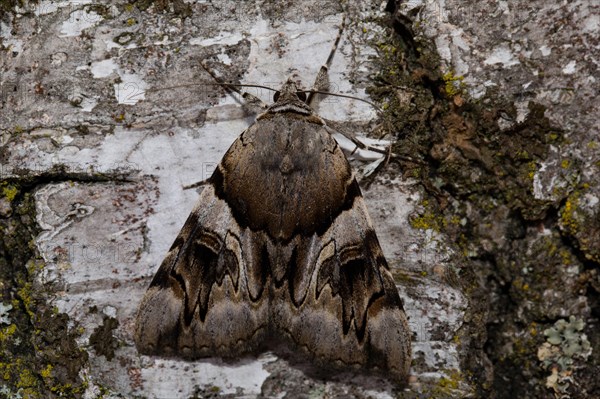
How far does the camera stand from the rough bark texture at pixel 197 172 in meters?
2.26

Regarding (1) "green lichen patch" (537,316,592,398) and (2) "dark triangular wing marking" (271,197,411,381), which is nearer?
(1) "green lichen patch" (537,316,592,398)

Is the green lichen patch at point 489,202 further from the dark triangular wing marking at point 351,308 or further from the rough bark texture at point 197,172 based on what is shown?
the dark triangular wing marking at point 351,308

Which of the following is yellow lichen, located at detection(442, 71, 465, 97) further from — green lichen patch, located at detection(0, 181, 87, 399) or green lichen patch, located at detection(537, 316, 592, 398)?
green lichen patch, located at detection(0, 181, 87, 399)

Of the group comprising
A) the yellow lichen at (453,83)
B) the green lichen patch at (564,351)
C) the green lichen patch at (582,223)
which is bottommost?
the green lichen patch at (564,351)

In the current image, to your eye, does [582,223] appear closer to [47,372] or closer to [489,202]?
[489,202]

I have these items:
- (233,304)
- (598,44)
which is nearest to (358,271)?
(233,304)

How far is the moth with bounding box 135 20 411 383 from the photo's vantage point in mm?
2398

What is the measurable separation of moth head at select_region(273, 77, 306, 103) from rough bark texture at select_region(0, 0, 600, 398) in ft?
0.24

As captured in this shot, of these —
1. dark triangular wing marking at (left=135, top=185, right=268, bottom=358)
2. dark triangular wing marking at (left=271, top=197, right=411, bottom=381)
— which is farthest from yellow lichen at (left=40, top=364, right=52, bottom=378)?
dark triangular wing marking at (left=271, top=197, right=411, bottom=381)

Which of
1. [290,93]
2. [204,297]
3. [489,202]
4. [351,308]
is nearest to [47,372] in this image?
[204,297]

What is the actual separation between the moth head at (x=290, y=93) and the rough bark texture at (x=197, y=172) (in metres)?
→ 0.07

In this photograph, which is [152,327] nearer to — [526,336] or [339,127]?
[339,127]

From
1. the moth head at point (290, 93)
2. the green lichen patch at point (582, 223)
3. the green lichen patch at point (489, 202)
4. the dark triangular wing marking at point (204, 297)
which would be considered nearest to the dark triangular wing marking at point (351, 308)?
the dark triangular wing marking at point (204, 297)

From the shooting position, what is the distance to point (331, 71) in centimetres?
237
